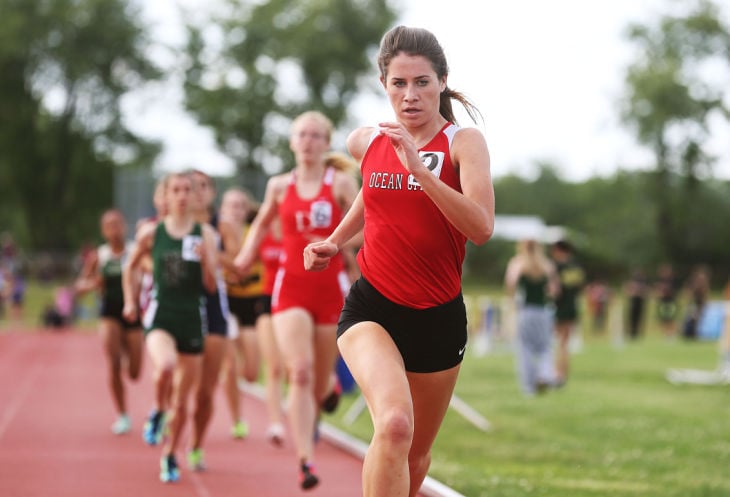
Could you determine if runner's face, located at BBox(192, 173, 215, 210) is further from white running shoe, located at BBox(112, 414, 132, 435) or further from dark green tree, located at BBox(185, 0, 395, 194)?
dark green tree, located at BBox(185, 0, 395, 194)

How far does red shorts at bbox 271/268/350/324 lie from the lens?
862 centimetres

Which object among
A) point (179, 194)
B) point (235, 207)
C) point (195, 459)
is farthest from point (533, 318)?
point (179, 194)

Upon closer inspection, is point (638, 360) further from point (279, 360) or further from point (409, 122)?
point (409, 122)

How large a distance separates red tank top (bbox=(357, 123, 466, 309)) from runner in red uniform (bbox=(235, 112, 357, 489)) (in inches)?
129

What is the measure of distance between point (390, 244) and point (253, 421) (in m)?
8.16

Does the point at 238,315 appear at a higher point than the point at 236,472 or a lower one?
higher

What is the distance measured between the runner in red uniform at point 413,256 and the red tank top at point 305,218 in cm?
338

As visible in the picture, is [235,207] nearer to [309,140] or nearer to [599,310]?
[309,140]

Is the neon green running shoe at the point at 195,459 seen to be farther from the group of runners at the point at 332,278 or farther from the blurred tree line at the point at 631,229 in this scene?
the blurred tree line at the point at 631,229

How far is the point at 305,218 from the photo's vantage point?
872 cm

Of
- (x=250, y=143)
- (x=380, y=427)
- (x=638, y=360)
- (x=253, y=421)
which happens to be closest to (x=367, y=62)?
(x=250, y=143)

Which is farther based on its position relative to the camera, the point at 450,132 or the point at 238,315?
the point at 238,315

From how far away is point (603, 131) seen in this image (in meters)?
71.2

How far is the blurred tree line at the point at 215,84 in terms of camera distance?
202 feet
